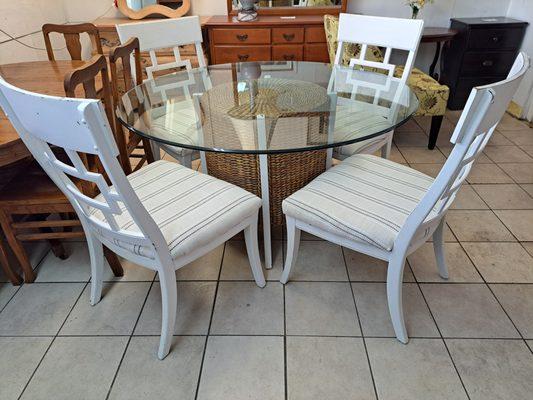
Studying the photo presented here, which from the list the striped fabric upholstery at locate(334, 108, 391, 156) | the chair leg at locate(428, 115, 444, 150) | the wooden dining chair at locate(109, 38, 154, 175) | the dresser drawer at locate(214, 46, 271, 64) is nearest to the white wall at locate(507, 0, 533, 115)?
the chair leg at locate(428, 115, 444, 150)

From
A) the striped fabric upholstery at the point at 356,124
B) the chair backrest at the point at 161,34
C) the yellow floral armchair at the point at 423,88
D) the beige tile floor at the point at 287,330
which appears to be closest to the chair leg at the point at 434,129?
the yellow floral armchair at the point at 423,88

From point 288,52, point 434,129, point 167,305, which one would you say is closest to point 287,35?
point 288,52

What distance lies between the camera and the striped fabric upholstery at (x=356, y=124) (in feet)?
4.67

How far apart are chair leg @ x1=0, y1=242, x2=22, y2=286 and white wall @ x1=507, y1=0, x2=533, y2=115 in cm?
394

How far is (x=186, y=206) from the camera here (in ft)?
4.29

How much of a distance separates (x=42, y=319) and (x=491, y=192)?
2509 millimetres

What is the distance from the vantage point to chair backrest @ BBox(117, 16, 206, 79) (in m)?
2.06

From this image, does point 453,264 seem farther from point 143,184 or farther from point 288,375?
point 143,184

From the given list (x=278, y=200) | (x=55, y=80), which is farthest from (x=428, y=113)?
(x=55, y=80)

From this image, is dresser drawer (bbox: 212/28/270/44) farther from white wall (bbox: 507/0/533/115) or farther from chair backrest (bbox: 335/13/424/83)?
white wall (bbox: 507/0/533/115)

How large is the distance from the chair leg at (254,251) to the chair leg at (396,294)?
0.54 metres

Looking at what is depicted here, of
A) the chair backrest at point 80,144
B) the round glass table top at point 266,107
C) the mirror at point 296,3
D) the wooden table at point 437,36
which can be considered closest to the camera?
the chair backrest at point 80,144

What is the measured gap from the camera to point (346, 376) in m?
1.26

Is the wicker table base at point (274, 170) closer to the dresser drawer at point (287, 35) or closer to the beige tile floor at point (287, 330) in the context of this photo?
the beige tile floor at point (287, 330)
